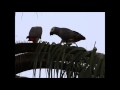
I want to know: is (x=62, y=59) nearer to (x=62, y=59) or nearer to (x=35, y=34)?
(x=62, y=59)

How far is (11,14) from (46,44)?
10.4 inches

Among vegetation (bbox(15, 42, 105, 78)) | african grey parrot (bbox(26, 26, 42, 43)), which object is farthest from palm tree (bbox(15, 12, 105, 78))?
african grey parrot (bbox(26, 26, 42, 43))

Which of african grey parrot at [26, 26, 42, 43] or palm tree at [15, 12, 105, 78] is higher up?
african grey parrot at [26, 26, 42, 43]

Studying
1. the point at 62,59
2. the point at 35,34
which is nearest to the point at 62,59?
the point at 62,59

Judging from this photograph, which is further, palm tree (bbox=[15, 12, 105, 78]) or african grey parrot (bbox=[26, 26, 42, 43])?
african grey parrot (bbox=[26, 26, 42, 43])

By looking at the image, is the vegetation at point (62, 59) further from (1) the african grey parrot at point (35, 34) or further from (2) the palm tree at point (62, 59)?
(1) the african grey parrot at point (35, 34)

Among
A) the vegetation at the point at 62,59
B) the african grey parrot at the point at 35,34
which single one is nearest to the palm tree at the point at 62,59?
the vegetation at the point at 62,59

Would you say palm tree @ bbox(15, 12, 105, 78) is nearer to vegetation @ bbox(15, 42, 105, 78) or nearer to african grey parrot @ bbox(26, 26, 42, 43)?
vegetation @ bbox(15, 42, 105, 78)

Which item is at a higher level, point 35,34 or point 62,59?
point 35,34

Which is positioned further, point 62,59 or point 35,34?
point 35,34
